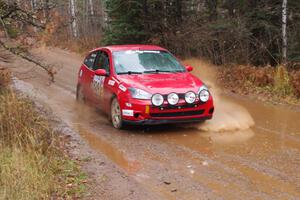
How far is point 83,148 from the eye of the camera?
844 centimetres

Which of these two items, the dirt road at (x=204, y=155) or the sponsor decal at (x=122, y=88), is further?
the sponsor decal at (x=122, y=88)

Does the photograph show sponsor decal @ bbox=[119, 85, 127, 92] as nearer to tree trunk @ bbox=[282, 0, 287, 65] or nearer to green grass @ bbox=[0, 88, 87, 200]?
green grass @ bbox=[0, 88, 87, 200]

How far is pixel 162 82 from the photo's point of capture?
375 inches

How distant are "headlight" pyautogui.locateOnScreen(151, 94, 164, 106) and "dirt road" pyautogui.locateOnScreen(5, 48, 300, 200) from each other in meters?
0.66

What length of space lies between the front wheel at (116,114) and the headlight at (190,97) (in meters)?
1.39

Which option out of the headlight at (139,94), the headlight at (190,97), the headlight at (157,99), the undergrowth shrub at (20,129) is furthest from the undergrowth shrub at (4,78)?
the headlight at (190,97)

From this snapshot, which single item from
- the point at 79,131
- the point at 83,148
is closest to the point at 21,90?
the point at 79,131

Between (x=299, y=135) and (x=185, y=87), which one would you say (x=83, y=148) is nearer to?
(x=185, y=87)

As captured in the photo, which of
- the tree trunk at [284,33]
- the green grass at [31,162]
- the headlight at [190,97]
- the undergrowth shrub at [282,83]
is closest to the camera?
the green grass at [31,162]

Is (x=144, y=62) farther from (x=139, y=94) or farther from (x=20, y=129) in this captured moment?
(x=20, y=129)

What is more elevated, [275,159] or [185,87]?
[185,87]

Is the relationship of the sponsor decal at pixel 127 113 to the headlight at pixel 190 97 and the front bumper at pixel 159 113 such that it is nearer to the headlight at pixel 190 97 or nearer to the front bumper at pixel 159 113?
the front bumper at pixel 159 113

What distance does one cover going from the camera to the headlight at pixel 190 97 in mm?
9180

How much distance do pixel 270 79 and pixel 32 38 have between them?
814 centimetres
